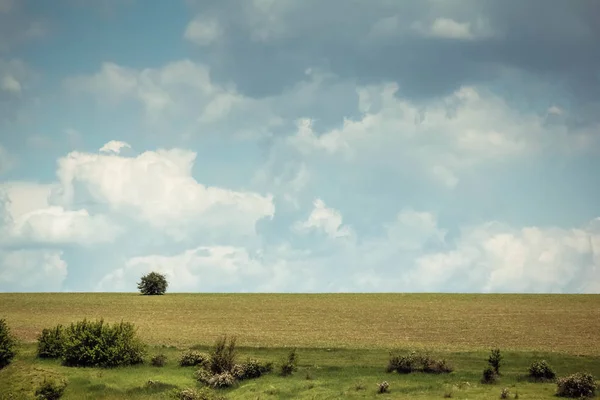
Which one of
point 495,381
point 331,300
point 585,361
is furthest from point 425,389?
point 331,300

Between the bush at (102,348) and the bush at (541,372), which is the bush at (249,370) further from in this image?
the bush at (541,372)

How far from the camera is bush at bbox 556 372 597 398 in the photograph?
145 feet

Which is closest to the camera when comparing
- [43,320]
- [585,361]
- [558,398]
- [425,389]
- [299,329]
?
[558,398]

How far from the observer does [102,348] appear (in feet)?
198

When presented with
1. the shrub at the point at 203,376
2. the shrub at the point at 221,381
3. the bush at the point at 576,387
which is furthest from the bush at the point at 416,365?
the shrub at the point at 203,376

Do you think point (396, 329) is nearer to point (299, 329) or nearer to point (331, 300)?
point (299, 329)

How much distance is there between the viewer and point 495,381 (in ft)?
161

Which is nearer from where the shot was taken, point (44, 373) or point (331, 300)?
point (44, 373)

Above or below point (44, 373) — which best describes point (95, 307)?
above

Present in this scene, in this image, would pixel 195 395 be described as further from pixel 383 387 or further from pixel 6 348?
pixel 6 348

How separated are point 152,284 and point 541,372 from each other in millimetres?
88580

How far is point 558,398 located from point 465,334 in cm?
2596

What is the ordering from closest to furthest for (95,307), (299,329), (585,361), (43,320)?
(585,361), (299,329), (43,320), (95,307)

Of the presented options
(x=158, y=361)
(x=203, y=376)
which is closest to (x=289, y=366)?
(x=203, y=376)
